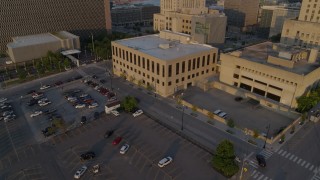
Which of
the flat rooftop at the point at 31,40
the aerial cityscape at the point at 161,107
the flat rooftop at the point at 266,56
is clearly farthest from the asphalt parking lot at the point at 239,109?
the flat rooftop at the point at 31,40

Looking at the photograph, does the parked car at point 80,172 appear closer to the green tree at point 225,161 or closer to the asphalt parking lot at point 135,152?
the asphalt parking lot at point 135,152

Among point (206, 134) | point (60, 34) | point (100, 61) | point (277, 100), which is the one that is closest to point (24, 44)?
point (60, 34)

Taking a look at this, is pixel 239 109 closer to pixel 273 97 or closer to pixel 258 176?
pixel 273 97

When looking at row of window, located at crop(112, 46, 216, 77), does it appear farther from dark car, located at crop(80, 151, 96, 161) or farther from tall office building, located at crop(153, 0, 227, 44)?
dark car, located at crop(80, 151, 96, 161)

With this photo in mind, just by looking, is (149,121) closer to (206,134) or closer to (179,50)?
(206,134)

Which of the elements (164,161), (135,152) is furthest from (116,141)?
(164,161)

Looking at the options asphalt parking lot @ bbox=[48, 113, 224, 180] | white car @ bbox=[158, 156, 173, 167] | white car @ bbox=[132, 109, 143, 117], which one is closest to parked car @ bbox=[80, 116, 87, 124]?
asphalt parking lot @ bbox=[48, 113, 224, 180]
